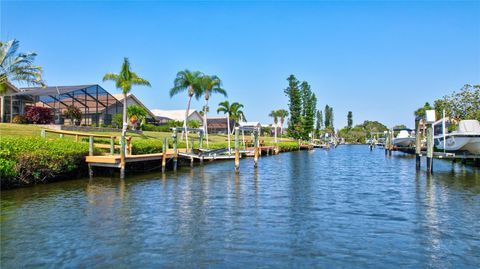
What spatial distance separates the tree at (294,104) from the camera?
91375 millimetres

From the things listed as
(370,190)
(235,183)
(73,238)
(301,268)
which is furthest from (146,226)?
(370,190)

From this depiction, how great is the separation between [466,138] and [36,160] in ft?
87.5

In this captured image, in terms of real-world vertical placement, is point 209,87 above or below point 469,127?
above

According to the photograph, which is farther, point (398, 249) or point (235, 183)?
point (235, 183)

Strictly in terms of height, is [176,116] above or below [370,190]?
above

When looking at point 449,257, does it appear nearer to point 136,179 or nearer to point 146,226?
point 146,226

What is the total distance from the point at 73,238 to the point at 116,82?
32802 mm

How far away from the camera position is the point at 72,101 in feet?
165

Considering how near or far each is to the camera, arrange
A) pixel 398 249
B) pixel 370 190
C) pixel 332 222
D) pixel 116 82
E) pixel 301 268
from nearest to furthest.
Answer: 1. pixel 301 268
2. pixel 398 249
3. pixel 332 222
4. pixel 370 190
5. pixel 116 82

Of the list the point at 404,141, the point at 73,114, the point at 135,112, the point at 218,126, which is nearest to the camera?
the point at 73,114

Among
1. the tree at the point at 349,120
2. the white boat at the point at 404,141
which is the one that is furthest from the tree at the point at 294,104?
the tree at the point at 349,120

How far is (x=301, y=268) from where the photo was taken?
8.67m

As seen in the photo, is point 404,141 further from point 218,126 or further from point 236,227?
point 236,227

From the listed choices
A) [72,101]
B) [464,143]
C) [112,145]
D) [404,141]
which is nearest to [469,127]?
[464,143]
